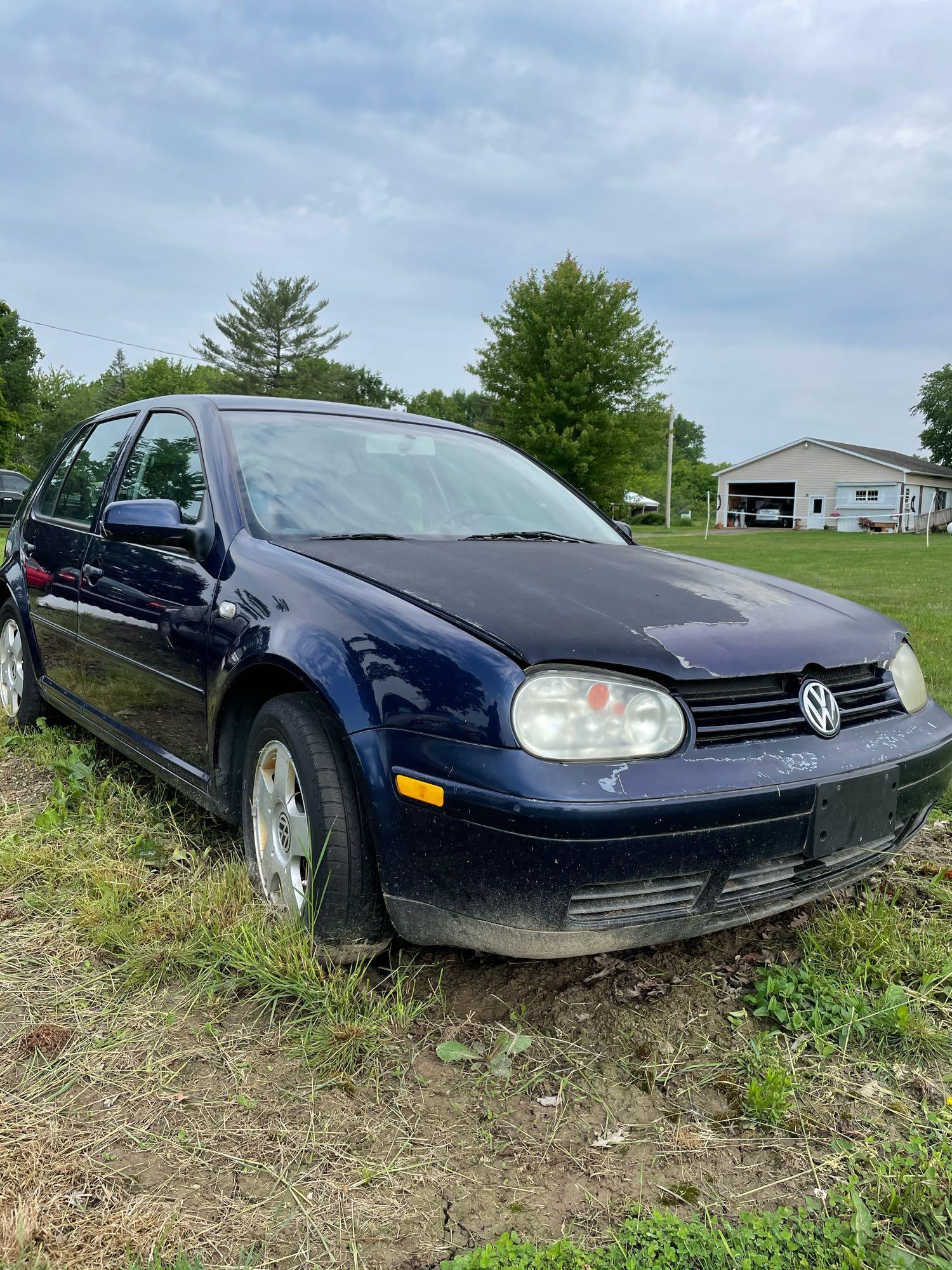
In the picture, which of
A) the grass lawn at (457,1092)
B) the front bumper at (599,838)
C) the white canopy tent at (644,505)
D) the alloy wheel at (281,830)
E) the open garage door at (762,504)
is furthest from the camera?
the white canopy tent at (644,505)

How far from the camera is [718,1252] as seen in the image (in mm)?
1525

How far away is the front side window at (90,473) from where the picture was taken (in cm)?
380

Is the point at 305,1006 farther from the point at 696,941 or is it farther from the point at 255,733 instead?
A: the point at 696,941

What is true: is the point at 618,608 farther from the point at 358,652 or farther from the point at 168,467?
the point at 168,467

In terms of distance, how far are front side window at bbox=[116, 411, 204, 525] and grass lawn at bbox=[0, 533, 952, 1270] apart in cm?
114

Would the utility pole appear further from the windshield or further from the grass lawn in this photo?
the grass lawn

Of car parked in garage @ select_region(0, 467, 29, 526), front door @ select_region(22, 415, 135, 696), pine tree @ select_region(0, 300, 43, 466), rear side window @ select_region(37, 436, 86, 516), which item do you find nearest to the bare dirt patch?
front door @ select_region(22, 415, 135, 696)

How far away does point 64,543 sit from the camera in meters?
3.89

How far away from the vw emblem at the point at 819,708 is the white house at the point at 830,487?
51200 mm

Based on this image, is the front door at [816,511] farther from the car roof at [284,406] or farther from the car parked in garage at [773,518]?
the car roof at [284,406]

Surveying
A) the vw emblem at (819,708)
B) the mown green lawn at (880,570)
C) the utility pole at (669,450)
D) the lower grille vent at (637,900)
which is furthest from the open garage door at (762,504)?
the lower grille vent at (637,900)

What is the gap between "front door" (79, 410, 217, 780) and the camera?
2762 mm

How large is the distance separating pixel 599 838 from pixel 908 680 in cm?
123

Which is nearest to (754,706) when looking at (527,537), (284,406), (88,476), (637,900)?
(637,900)
